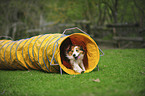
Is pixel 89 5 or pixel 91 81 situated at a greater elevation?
pixel 89 5

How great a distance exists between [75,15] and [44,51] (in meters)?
13.7

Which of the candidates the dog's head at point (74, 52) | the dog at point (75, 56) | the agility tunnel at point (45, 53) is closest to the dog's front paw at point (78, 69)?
the dog at point (75, 56)

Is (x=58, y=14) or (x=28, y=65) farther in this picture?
(x=58, y=14)

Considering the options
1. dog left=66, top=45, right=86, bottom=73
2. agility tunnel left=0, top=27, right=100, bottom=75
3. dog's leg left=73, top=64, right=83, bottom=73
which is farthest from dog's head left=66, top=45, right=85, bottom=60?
agility tunnel left=0, top=27, right=100, bottom=75

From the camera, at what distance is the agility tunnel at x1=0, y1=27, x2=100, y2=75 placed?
4.83 metres

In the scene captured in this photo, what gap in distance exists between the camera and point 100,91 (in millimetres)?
2707

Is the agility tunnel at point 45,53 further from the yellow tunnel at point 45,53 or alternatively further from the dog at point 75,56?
the dog at point 75,56

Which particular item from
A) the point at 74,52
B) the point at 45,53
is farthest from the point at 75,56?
the point at 45,53

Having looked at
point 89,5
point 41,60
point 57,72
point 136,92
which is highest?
point 89,5

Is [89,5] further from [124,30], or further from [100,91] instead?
[100,91]

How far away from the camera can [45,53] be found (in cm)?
508

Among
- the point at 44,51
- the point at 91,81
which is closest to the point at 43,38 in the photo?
the point at 44,51

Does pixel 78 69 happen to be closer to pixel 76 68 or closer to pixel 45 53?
pixel 76 68

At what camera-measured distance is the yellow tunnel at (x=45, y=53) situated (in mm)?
4844
